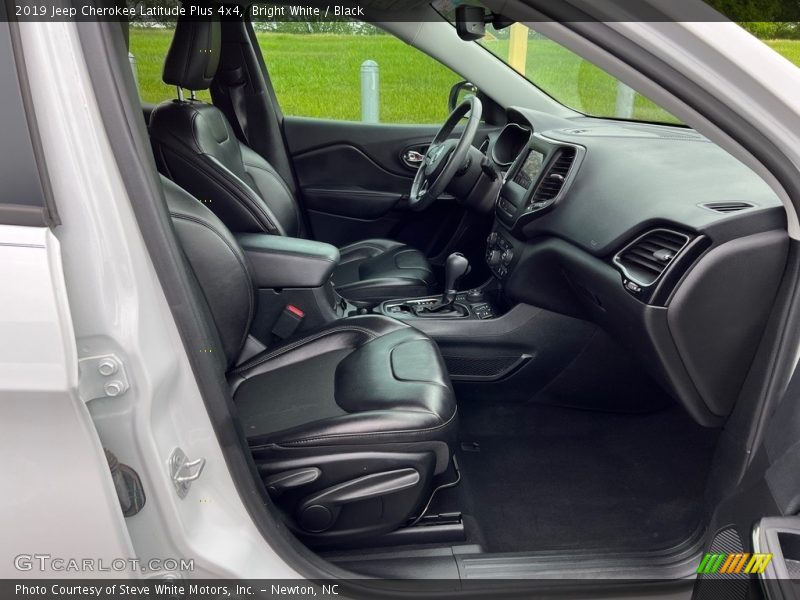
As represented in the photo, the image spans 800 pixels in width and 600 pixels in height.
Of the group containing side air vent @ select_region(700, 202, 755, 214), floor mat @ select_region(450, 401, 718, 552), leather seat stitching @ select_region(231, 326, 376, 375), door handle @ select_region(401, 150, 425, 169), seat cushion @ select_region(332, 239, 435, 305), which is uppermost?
side air vent @ select_region(700, 202, 755, 214)

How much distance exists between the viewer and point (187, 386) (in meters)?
0.97

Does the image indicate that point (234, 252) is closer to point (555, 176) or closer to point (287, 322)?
point (287, 322)

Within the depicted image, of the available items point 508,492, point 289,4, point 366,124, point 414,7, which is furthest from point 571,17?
point 366,124

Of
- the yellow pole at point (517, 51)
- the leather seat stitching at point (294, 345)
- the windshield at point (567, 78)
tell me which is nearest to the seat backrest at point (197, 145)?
the leather seat stitching at point (294, 345)

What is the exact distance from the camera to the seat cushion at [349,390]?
1284mm

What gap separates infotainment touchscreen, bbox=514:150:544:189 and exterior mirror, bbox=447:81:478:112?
1.85 feet

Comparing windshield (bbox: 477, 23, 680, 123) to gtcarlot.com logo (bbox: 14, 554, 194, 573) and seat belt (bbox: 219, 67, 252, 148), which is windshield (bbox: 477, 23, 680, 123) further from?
gtcarlot.com logo (bbox: 14, 554, 194, 573)

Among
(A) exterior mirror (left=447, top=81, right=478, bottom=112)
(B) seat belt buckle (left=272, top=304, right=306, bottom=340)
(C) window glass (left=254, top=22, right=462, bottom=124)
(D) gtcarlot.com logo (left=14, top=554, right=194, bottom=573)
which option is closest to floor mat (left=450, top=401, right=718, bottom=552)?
(B) seat belt buckle (left=272, top=304, right=306, bottom=340)

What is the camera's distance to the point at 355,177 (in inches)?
115

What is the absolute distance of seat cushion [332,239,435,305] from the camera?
2.27m

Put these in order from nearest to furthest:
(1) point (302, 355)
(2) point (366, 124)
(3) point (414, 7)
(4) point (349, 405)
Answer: (4) point (349, 405) < (1) point (302, 355) < (3) point (414, 7) < (2) point (366, 124)

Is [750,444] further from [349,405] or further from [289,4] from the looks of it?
[289,4]

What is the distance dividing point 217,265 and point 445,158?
3.39 feet

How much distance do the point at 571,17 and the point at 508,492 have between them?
1.20 m
